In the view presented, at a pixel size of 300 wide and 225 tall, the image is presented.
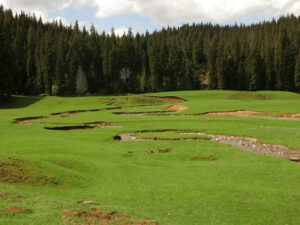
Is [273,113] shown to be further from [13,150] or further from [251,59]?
[251,59]

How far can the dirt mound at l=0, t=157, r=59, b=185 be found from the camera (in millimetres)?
15211

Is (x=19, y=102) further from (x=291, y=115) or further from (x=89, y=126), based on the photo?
(x=291, y=115)

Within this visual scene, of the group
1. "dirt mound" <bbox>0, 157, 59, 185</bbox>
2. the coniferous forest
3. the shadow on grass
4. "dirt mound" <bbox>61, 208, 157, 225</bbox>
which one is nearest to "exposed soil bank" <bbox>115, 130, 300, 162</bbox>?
"dirt mound" <bbox>61, 208, 157, 225</bbox>

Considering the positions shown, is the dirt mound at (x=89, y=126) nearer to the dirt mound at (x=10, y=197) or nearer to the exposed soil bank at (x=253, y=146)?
the exposed soil bank at (x=253, y=146)

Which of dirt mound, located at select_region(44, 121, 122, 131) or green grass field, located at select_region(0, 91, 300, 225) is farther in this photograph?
dirt mound, located at select_region(44, 121, 122, 131)

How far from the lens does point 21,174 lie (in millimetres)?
15641

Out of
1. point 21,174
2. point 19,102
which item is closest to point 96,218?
point 21,174

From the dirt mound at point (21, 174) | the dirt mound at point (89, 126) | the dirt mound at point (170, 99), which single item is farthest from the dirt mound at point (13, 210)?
the dirt mound at point (170, 99)

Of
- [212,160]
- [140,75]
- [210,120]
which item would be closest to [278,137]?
[212,160]

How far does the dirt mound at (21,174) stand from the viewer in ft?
49.9

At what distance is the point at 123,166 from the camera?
783 inches

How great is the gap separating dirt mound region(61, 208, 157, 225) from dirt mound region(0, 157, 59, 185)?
5.40 m

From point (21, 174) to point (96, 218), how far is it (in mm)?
7254

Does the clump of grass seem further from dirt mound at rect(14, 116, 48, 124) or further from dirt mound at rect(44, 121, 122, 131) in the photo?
dirt mound at rect(14, 116, 48, 124)
